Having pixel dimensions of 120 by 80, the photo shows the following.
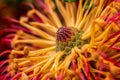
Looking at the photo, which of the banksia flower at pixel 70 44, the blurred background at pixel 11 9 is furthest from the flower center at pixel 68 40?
the blurred background at pixel 11 9

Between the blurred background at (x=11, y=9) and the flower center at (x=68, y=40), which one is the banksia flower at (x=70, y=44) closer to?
→ the flower center at (x=68, y=40)

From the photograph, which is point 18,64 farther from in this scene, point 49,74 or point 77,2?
point 77,2

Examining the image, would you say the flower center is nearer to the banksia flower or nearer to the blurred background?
the banksia flower

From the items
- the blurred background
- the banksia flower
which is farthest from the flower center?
the blurred background

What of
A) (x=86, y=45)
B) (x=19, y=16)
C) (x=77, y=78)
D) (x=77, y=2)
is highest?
(x=19, y=16)

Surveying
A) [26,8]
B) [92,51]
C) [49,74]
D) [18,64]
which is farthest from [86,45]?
[26,8]

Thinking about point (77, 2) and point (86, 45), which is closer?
point (86, 45)

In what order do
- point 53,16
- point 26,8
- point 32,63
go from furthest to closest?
point 26,8, point 53,16, point 32,63

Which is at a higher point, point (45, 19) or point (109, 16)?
point (45, 19)

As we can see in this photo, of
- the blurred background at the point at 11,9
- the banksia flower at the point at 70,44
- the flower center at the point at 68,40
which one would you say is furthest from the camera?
the blurred background at the point at 11,9
